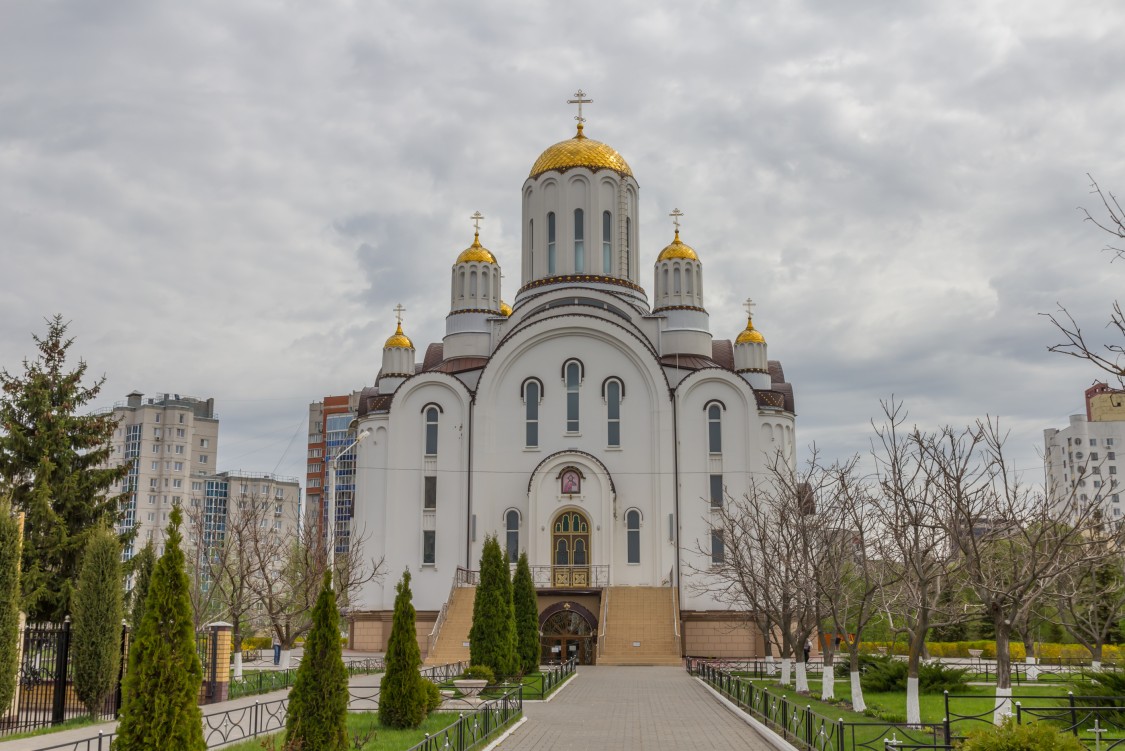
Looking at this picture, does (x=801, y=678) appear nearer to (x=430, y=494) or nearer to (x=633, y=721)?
(x=633, y=721)

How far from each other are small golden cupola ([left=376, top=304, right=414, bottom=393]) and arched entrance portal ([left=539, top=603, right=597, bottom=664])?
12.4 metres

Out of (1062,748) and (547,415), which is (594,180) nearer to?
(547,415)

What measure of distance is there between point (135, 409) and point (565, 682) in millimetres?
65102

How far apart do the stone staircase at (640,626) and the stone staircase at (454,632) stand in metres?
4.30

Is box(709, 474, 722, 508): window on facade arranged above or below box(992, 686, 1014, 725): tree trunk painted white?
above

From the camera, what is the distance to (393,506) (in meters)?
39.1

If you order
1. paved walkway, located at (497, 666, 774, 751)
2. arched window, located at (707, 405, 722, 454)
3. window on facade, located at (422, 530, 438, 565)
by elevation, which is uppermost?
arched window, located at (707, 405, 722, 454)

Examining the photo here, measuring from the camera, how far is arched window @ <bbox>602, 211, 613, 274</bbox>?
43.3 m

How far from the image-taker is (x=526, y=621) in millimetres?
28453

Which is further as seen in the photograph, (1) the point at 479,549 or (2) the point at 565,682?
(1) the point at 479,549

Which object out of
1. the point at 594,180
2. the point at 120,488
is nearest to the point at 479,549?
the point at 594,180

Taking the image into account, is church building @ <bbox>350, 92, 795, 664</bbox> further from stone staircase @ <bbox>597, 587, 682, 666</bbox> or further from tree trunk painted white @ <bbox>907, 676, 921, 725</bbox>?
tree trunk painted white @ <bbox>907, 676, 921, 725</bbox>

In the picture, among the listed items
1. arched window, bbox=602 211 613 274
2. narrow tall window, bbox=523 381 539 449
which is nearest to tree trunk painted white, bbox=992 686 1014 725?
narrow tall window, bbox=523 381 539 449

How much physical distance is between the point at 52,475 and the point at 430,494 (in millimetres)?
17468
